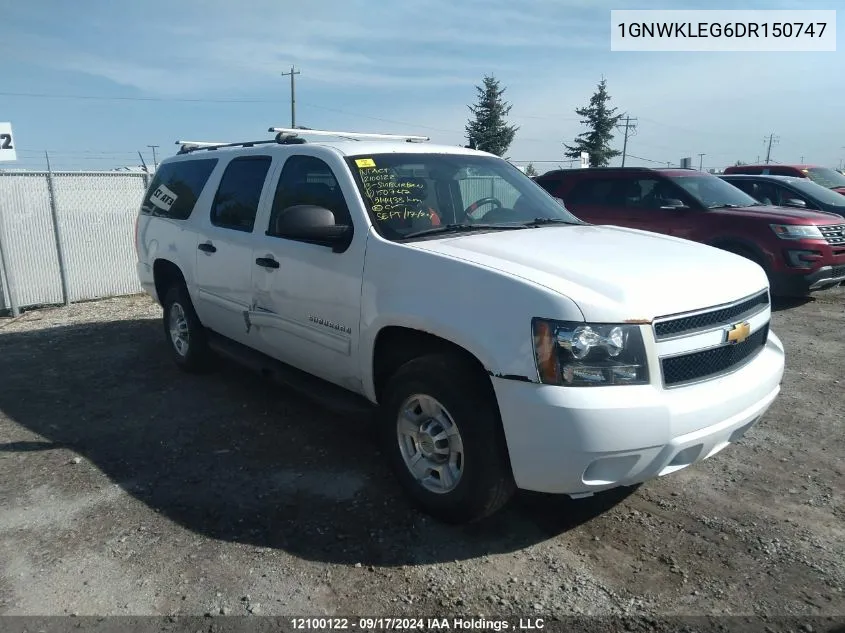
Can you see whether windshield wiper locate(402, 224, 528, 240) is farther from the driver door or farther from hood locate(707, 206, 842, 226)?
hood locate(707, 206, 842, 226)

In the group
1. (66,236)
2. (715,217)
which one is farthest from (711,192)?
(66,236)

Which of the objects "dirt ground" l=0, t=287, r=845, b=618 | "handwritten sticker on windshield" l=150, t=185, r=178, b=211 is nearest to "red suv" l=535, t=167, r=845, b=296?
"dirt ground" l=0, t=287, r=845, b=618

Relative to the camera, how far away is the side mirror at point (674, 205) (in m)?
8.98

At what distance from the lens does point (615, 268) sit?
316cm

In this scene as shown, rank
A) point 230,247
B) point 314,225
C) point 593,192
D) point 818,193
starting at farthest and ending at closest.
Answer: point 818,193, point 593,192, point 230,247, point 314,225

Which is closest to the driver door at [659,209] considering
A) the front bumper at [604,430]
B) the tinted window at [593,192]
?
the tinted window at [593,192]

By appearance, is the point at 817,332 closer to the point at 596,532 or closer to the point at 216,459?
the point at 596,532

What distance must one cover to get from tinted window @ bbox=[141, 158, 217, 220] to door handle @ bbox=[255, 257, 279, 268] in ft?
4.61

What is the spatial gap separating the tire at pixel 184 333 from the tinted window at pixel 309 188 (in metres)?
1.71

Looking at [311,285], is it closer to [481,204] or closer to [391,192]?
[391,192]

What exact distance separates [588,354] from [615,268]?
587 millimetres

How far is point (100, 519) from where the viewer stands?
3592 millimetres

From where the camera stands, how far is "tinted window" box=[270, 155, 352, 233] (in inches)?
159

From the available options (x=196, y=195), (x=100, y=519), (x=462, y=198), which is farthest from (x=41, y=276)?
(x=462, y=198)
